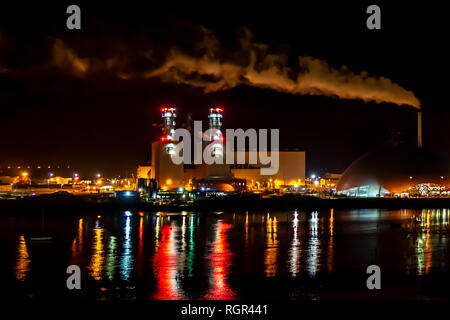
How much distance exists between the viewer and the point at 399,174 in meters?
53.7

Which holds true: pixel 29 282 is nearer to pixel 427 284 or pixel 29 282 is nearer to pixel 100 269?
pixel 100 269

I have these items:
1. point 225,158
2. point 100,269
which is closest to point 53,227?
point 100,269

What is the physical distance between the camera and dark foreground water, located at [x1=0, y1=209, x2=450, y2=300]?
37.2 feet

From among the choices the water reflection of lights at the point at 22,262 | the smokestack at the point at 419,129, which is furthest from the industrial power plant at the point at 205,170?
the water reflection of lights at the point at 22,262

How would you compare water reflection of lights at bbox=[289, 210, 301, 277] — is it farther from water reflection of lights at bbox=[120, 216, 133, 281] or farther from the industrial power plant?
the industrial power plant

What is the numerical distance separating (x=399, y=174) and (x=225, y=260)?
1657 inches

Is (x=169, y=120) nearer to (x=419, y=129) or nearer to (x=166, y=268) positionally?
(x=419, y=129)

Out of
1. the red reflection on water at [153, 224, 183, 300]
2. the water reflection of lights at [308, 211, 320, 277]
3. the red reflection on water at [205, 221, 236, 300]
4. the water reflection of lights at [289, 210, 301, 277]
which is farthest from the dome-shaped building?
the red reflection on water at [153, 224, 183, 300]

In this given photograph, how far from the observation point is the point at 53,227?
78.9 feet

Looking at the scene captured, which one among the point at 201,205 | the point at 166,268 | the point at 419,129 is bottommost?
the point at 166,268

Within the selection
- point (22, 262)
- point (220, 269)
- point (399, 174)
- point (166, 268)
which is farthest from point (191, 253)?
point (399, 174)

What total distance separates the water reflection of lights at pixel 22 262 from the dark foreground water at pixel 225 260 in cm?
3

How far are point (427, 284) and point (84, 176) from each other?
9066 centimetres

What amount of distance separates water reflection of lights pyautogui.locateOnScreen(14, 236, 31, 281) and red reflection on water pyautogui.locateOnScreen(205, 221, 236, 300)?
4458 millimetres
